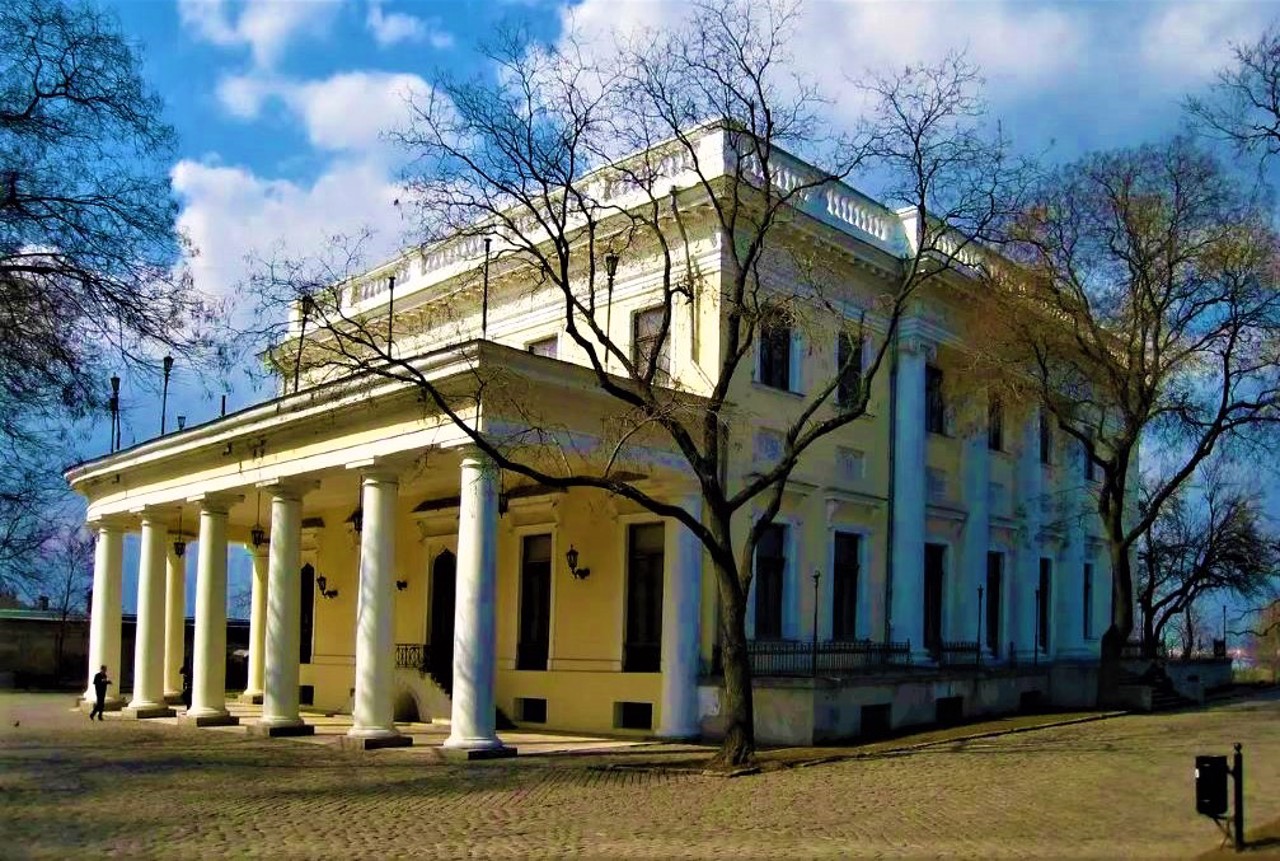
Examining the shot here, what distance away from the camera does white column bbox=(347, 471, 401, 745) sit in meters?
20.6

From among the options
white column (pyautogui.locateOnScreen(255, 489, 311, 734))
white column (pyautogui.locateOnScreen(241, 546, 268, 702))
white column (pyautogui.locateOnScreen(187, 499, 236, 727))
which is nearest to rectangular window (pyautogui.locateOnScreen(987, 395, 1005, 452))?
white column (pyautogui.locateOnScreen(255, 489, 311, 734))

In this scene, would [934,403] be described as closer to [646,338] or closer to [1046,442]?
[1046,442]

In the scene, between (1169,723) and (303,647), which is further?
(303,647)

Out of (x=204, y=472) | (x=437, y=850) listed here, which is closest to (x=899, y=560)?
(x=204, y=472)

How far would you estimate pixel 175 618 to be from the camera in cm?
3338

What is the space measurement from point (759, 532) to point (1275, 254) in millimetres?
13563

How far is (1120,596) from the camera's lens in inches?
1102

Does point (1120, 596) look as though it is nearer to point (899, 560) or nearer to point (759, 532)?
point (899, 560)

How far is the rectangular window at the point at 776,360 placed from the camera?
82.4ft

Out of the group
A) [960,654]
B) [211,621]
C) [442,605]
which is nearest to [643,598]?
[442,605]

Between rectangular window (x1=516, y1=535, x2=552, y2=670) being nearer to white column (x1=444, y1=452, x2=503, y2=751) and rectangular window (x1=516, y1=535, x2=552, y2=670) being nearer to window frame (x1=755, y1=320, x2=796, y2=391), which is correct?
window frame (x1=755, y1=320, x2=796, y2=391)

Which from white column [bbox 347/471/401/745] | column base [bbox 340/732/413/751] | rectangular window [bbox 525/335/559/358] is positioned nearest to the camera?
column base [bbox 340/732/413/751]

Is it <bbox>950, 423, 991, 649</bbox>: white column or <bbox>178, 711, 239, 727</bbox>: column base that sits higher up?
<bbox>950, 423, 991, 649</bbox>: white column

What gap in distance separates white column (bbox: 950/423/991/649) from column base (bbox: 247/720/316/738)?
15026 mm
